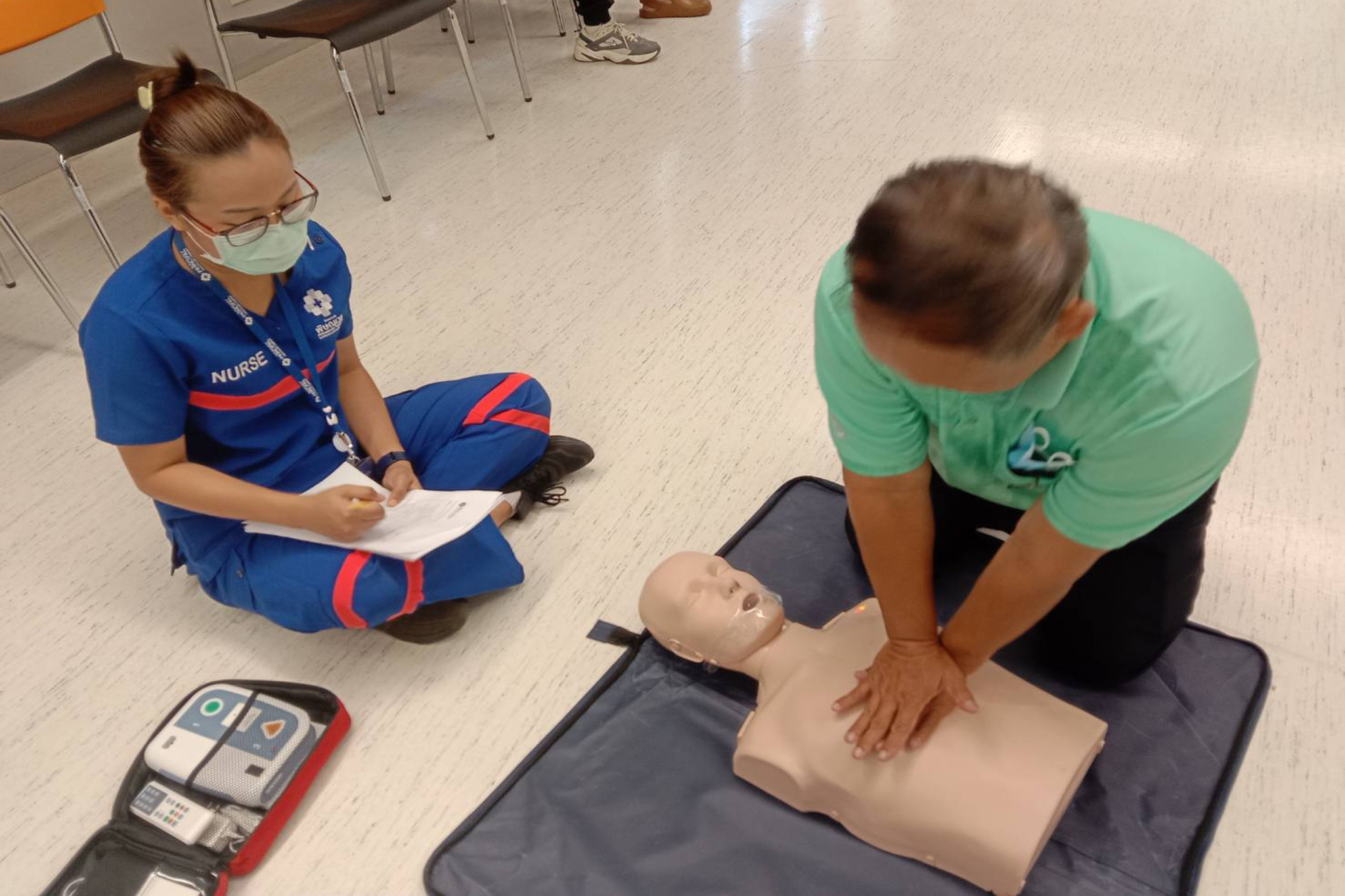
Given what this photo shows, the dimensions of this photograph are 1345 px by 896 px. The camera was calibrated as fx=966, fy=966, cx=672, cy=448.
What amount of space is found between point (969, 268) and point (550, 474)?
1095 millimetres

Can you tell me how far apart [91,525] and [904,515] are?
145 cm

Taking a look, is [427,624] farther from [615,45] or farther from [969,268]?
[615,45]

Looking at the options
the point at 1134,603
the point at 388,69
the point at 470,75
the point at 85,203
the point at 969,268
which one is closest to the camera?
the point at 969,268

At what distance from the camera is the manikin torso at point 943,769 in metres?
1.03

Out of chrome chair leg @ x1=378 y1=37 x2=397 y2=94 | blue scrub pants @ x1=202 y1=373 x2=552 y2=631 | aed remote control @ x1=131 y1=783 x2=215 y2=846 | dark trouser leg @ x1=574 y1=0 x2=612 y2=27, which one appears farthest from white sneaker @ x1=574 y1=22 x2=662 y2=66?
aed remote control @ x1=131 y1=783 x2=215 y2=846

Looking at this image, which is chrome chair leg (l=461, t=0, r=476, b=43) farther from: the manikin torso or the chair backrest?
the manikin torso

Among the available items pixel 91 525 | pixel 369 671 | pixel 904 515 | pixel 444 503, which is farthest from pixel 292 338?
pixel 904 515

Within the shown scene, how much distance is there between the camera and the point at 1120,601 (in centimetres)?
117

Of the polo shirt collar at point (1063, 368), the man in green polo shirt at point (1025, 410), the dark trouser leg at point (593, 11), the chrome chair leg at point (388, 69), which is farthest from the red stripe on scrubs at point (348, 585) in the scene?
the dark trouser leg at point (593, 11)

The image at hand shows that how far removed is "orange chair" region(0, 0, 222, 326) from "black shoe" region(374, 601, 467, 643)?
1.24m

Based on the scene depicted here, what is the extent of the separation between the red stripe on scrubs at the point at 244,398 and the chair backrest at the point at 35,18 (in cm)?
143

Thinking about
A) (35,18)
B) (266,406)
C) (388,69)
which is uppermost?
(35,18)

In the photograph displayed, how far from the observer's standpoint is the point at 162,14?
3070mm

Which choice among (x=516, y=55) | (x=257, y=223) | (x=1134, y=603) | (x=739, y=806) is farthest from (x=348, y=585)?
(x=516, y=55)
